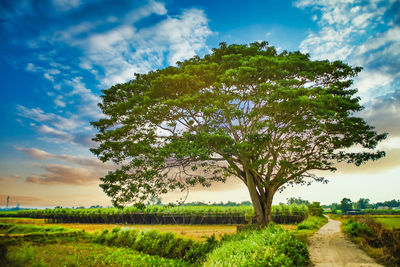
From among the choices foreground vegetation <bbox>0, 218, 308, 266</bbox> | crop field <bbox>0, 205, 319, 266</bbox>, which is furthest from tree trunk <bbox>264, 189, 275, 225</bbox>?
foreground vegetation <bbox>0, 218, 308, 266</bbox>

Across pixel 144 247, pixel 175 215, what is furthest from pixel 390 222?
pixel 175 215

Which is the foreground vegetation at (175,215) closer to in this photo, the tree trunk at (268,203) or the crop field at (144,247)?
the crop field at (144,247)

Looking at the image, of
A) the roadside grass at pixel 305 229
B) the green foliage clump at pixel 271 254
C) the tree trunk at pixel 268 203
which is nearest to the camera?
the green foliage clump at pixel 271 254

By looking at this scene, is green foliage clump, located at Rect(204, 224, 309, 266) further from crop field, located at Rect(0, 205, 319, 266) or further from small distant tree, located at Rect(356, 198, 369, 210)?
small distant tree, located at Rect(356, 198, 369, 210)

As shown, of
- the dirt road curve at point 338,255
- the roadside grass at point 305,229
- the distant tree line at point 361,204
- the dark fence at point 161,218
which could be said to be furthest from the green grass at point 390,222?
the distant tree line at point 361,204

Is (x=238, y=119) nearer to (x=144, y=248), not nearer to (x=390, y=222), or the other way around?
(x=144, y=248)

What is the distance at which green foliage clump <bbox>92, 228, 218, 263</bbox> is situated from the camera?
12.9 meters

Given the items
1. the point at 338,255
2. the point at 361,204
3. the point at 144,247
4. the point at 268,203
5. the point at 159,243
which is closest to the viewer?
the point at 338,255

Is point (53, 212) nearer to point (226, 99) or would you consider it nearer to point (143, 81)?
point (143, 81)

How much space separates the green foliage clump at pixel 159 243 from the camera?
12898 mm

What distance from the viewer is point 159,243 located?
46.3 feet

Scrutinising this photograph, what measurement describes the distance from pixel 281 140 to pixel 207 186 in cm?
532

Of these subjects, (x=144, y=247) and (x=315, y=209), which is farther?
(x=315, y=209)

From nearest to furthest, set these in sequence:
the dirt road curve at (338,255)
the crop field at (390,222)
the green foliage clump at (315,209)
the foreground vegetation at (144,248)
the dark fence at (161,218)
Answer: the foreground vegetation at (144,248)
the dirt road curve at (338,255)
the crop field at (390,222)
the green foliage clump at (315,209)
the dark fence at (161,218)
